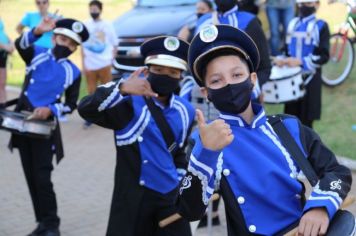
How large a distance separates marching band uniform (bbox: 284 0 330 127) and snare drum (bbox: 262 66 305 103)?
0.26m

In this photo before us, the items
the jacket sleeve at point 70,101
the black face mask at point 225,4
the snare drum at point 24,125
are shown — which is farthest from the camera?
the black face mask at point 225,4

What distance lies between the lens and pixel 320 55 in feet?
27.1

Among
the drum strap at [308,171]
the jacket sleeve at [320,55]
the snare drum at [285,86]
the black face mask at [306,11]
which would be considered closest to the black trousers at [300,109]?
the snare drum at [285,86]

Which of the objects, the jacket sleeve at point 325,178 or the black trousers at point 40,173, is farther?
the black trousers at point 40,173

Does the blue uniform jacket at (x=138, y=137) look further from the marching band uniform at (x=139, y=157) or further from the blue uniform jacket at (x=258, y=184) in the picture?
the blue uniform jacket at (x=258, y=184)

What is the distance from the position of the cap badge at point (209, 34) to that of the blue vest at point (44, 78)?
3.54 metres

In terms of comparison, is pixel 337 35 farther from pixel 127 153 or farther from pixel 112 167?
pixel 127 153

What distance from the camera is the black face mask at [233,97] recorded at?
2.83 meters

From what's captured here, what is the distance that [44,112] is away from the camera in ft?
19.9

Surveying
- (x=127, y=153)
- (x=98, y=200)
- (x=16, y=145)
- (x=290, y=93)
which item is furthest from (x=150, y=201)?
(x=290, y=93)

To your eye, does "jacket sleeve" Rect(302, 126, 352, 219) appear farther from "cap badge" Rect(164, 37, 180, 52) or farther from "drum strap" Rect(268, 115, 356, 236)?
"cap badge" Rect(164, 37, 180, 52)

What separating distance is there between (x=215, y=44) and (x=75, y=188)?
17.6ft

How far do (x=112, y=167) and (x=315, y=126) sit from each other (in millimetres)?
3096

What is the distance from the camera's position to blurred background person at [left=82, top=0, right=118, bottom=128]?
1152 cm
